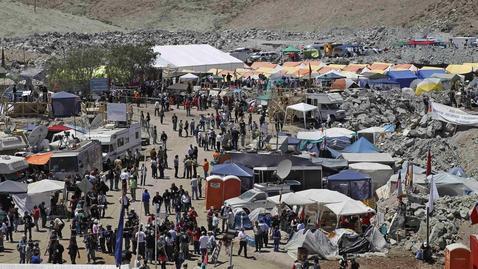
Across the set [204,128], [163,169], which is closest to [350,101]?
[204,128]

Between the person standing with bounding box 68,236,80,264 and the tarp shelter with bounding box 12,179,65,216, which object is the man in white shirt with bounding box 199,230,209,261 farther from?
the tarp shelter with bounding box 12,179,65,216

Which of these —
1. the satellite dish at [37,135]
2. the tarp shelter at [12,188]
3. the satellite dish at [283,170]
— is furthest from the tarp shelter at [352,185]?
the satellite dish at [37,135]

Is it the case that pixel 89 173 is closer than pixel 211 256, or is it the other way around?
pixel 211 256

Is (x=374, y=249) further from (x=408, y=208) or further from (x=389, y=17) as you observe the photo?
(x=389, y=17)

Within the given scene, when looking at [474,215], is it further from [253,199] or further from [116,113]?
[116,113]

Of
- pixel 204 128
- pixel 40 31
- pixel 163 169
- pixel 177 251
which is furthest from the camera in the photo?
pixel 40 31

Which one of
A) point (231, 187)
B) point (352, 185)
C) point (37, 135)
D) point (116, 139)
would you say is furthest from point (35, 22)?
point (352, 185)

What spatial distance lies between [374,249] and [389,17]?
8494 centimetres

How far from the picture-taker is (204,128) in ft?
145

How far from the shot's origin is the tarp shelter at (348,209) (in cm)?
2783

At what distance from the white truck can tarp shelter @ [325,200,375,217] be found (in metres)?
2.36

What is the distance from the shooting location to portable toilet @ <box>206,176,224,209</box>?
30.8 m

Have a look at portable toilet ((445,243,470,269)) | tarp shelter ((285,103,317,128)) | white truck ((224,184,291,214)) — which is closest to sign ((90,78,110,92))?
tarp shelter ((285,103,317,128))

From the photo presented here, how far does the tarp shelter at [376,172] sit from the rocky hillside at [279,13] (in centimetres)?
6605
